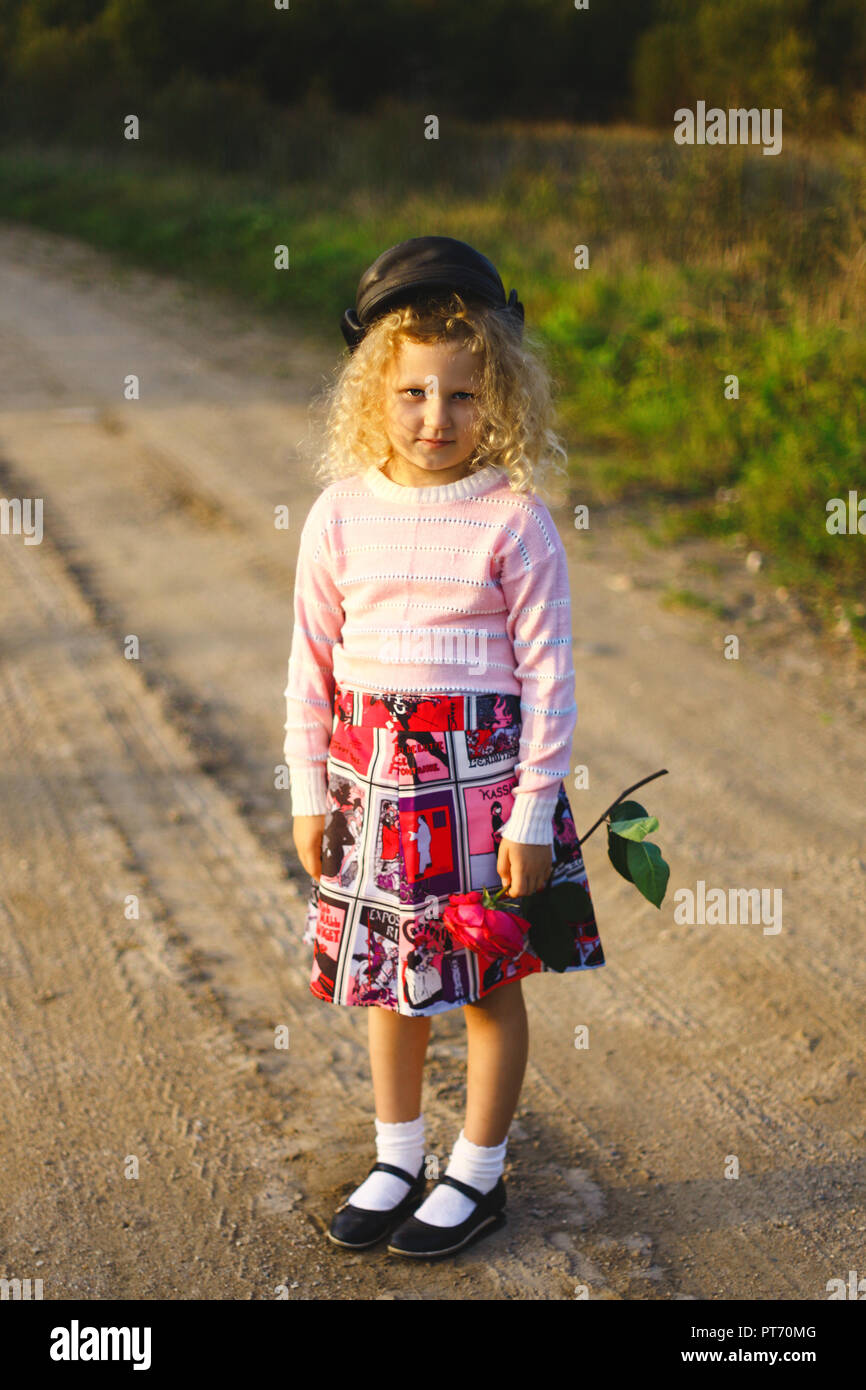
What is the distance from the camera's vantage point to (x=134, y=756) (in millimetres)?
3973

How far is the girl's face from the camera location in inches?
78.6

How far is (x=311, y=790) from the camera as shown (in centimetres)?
221

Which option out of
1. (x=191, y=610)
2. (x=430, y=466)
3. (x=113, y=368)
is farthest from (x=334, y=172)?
(x=430, y=466)

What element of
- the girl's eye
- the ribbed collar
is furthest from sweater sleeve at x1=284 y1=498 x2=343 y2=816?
the girl's eye

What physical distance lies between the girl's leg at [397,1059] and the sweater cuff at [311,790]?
358 millimetres

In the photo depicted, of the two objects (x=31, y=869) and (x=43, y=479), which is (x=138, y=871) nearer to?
(x=31, y=869)

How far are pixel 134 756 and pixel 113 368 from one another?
5.10 meters

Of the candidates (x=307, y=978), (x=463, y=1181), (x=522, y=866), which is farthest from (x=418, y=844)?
(x=307, y=978)

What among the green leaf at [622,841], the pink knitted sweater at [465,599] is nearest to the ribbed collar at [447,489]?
the pink knitted sweater at [465,599]

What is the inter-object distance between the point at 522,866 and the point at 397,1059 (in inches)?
18.3

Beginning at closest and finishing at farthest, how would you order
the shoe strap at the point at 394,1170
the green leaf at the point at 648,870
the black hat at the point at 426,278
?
the black hat at the point at 426,278, the green leaf at the point at 648,870, the shoe strap at the point at 394,1170

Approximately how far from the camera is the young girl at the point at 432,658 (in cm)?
201

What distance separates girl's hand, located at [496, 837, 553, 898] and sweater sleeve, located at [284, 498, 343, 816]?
35 centimetres

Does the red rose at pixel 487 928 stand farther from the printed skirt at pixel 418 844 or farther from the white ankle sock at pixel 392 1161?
the white ankle sock at pixel 392 1161
